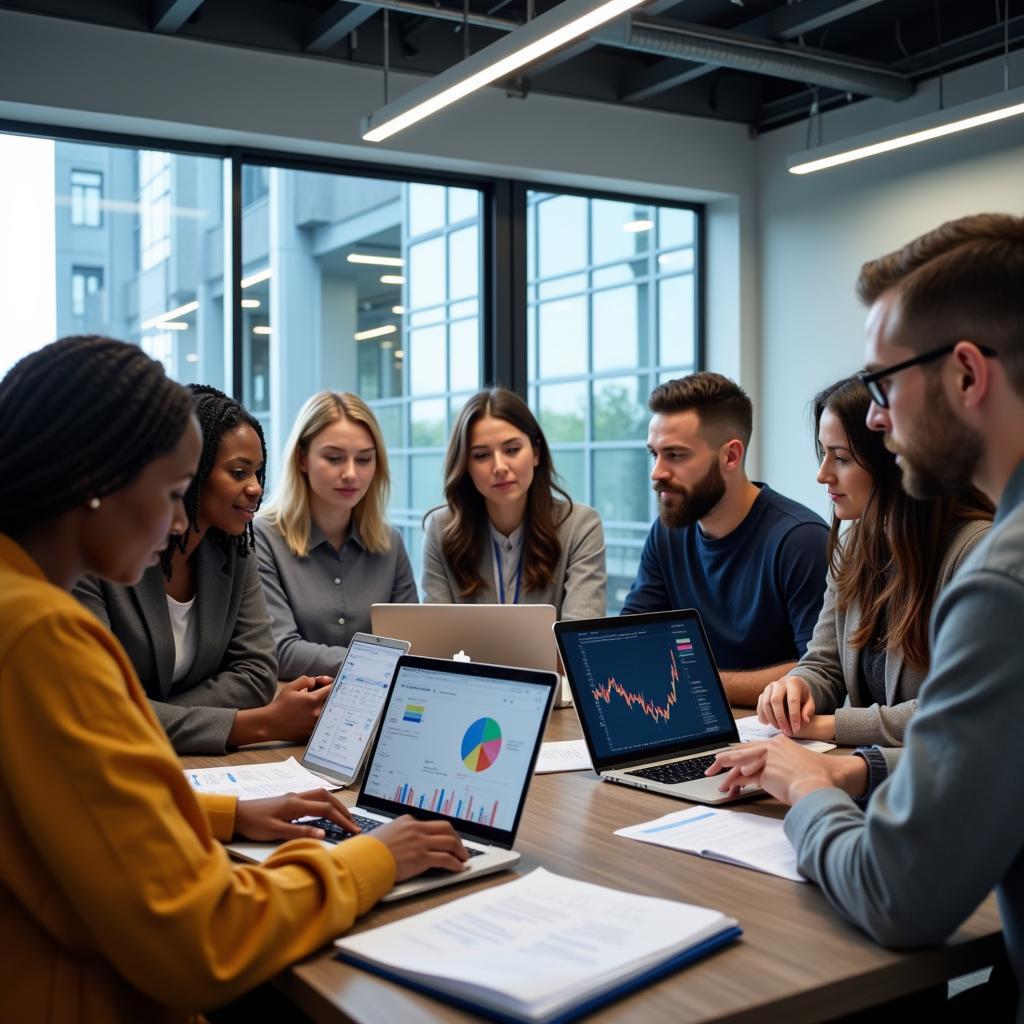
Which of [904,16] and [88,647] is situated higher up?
[904,16]

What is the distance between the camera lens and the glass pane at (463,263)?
547 cm

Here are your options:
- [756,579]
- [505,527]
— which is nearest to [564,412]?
[505,527]

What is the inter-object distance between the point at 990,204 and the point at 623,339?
1.90m

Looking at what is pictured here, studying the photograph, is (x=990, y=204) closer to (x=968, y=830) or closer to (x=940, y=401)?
(x=940, y=401)

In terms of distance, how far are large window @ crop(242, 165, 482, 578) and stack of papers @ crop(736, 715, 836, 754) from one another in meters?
3.08

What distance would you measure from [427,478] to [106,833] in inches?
175

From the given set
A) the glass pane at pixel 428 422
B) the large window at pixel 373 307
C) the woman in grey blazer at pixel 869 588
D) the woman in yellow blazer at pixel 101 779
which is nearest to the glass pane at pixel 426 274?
the large window at pixel 373 307

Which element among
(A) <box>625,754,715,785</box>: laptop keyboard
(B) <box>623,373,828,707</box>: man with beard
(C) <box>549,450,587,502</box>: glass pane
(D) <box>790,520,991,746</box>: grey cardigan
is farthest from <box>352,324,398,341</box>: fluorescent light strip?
(A) <box>625,754,715,785</box>: laptop keyboard

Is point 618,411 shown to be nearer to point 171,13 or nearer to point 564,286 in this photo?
point 564,286

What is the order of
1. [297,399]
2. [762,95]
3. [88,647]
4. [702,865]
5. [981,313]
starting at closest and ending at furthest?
1. [88,647]
2. [981,313]
3. [702,865]
4. [297,399]
5. [762,95]

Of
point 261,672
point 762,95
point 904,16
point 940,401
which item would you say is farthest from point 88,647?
point 762,95

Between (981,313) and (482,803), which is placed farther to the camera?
(482,803)

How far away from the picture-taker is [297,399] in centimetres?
506

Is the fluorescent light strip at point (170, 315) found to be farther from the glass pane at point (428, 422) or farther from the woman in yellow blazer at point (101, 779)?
the woman in yellow blazer at point (101, 779)
